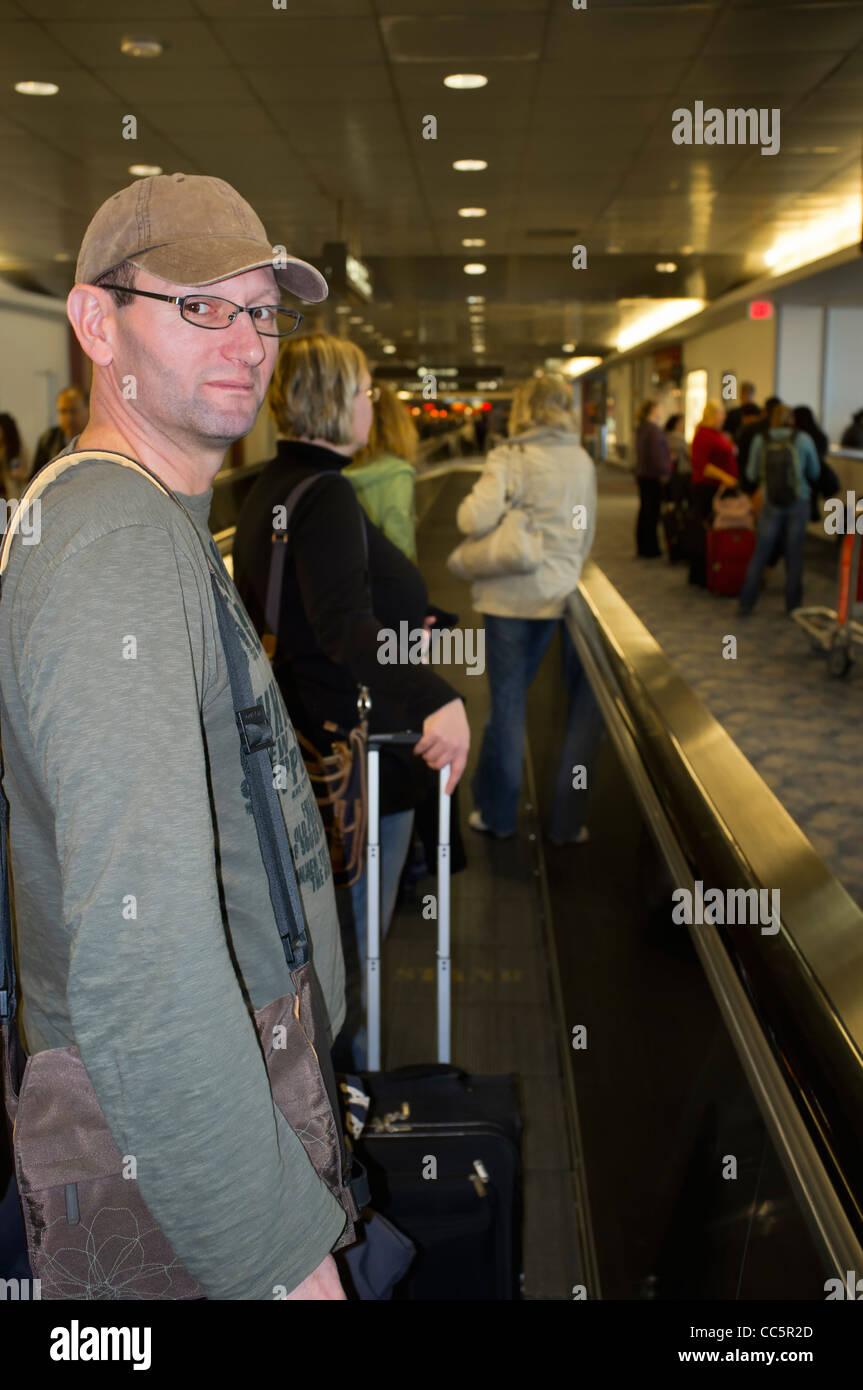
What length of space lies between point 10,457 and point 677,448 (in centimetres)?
1007

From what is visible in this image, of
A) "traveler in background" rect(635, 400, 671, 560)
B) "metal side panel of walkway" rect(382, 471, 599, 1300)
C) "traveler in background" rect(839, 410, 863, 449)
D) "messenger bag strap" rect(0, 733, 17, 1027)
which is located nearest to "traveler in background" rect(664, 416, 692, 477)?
"traveler in background" rect(635, 400, 671, 560)

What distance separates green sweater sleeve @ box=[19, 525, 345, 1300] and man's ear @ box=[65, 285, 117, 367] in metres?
0.30

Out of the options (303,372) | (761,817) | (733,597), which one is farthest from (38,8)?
(733,597)

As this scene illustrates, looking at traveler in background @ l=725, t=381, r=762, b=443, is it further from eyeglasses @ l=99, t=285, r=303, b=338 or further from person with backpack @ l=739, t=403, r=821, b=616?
eyeglasses @ l=99, t=285, r=303, b=338

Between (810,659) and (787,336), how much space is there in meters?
11.8

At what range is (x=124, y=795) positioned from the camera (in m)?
0.89

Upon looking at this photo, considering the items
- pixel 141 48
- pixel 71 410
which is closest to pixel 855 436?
pixel 141 48

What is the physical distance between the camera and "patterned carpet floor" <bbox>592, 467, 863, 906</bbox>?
212 inches

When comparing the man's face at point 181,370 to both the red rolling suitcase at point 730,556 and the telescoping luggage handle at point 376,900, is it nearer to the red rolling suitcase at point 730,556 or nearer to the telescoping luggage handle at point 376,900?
the telescoping luggage handle at point 376,900

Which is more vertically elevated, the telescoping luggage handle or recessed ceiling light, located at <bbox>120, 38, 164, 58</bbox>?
recessed ceiling light, located at <bbox>120, 38, 164, 58</bbox>

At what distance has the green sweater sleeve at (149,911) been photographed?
34.8 inches

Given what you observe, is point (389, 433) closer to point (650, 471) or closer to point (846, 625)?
point (846, 625)

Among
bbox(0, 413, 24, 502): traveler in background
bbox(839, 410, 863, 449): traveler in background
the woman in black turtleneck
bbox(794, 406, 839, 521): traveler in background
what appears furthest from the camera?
bbox(839, 410, 863, 449): traveler in background

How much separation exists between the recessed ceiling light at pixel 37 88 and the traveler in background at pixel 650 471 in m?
7.90
